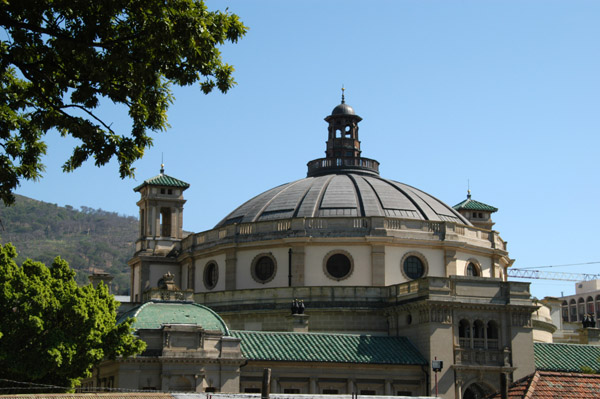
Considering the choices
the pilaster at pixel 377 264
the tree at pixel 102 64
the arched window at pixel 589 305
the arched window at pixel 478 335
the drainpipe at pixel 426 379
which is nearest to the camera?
the tree at pixel 102 64

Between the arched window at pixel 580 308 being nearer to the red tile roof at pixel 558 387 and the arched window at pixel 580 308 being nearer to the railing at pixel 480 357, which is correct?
the railing at pixel 480 357

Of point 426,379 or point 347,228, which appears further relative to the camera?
point 347,228

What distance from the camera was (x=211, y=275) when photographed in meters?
77.1

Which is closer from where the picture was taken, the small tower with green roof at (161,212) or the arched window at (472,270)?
the arched window at (472,270)

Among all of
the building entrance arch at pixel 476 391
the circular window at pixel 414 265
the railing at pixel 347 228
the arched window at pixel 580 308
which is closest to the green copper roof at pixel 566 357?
the building entrance arch at pixel 476 391

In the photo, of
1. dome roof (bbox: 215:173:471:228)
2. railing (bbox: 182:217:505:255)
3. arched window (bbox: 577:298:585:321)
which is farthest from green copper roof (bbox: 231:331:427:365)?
arched window (bbox: 577:298:585:321)

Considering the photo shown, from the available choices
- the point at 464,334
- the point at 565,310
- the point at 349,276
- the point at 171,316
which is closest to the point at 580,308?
the point at 565,310

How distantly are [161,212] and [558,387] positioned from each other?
5311 centimetres

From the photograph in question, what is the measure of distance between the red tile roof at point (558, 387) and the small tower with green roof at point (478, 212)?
5396 cm

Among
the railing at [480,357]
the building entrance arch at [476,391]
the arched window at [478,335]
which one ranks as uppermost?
the arched window at [478,335]

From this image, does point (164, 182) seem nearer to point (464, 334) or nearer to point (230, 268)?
point (230, 268)

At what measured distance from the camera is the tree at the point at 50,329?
48062mm

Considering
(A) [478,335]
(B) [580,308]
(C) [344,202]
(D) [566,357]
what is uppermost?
(B) [580,308]

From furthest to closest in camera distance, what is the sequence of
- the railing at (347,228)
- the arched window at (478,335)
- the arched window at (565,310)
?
the arched window at (565,310), the railing at (347,228), the arched window at (478,335)
